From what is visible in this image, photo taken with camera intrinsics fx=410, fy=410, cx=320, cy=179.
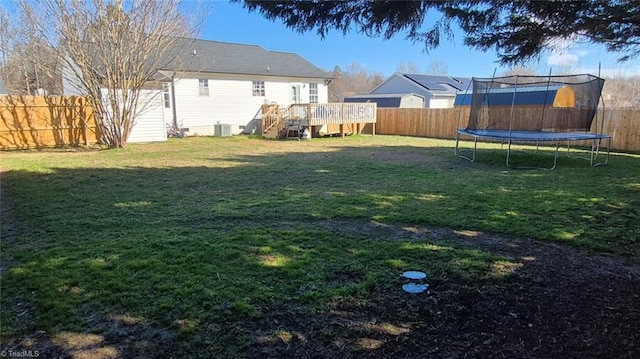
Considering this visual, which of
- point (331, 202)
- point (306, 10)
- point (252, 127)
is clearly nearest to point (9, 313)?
point (306, 10)

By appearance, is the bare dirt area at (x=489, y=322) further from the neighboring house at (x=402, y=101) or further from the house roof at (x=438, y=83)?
the house roof at (x=438, y=83)

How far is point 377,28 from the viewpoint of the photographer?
315 cm

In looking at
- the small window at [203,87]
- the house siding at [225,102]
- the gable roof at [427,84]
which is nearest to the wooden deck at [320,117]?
the house siding at [225,102]

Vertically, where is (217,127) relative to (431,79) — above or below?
below

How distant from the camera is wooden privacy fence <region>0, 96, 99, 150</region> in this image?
11.9 m

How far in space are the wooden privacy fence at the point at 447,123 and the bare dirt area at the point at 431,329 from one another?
1074cm

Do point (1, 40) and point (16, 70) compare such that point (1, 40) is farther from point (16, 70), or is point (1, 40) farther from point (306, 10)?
point (306, 10)

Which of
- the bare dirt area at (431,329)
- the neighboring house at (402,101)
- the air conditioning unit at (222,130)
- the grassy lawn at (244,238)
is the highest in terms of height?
the neighboring house at (402,101)

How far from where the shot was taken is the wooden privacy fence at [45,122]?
11.9 metres

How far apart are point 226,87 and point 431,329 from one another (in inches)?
691

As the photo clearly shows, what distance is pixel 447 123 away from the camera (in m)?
16.8

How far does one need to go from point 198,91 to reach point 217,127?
1730 mm

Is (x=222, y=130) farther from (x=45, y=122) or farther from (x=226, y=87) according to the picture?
(x=45, y=122)

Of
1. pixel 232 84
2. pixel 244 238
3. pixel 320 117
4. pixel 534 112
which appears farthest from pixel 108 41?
pixel 534 112
